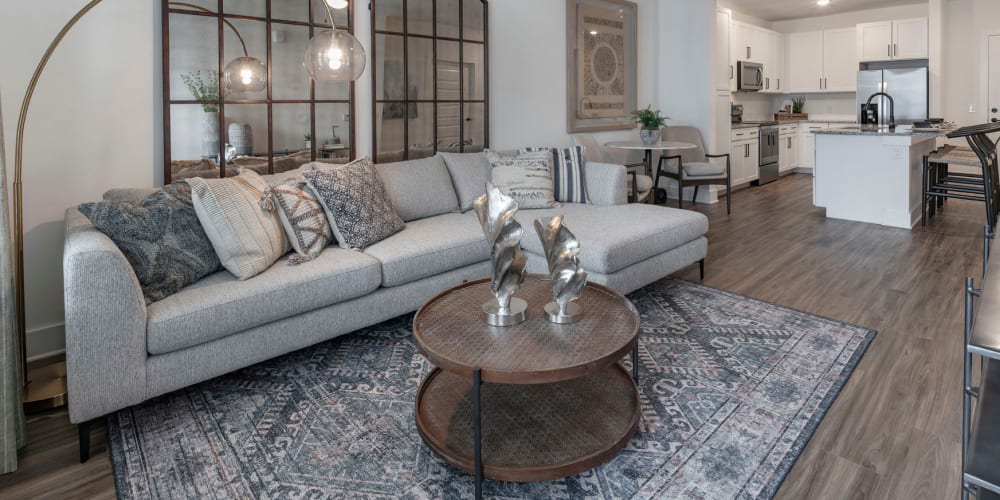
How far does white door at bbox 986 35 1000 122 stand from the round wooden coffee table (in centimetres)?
783

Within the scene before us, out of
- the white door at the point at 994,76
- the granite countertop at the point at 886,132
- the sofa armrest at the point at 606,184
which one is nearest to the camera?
the sofa armrest at the point at 606,184

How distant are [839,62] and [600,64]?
5015mm

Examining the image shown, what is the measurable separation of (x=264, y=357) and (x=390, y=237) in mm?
928

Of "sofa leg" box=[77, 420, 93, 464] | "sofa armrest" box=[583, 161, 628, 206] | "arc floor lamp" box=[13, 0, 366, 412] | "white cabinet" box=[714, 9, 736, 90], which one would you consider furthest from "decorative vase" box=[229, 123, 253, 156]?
"white cabinet" box=[714, 9, 736, 90]

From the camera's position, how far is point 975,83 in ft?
24.4

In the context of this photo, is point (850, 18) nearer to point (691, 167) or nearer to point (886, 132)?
point (886, 132)

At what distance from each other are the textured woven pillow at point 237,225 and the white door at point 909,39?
27.8 ft

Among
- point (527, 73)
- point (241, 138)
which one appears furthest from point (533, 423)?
point (527, 73)

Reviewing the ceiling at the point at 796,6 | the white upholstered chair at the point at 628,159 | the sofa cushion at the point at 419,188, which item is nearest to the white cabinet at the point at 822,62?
the ceiling at the point at 796,6

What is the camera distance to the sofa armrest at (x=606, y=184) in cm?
392

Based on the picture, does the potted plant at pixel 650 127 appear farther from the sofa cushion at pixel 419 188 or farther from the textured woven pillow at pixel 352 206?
the textured woven pillow at pixel 352 206

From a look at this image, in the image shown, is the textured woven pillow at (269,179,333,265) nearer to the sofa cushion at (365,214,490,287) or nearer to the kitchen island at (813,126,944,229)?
the sofa cushion at (365,214,490,287)

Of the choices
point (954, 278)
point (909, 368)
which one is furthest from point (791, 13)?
point (909, 368)

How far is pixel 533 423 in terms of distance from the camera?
1946mm
